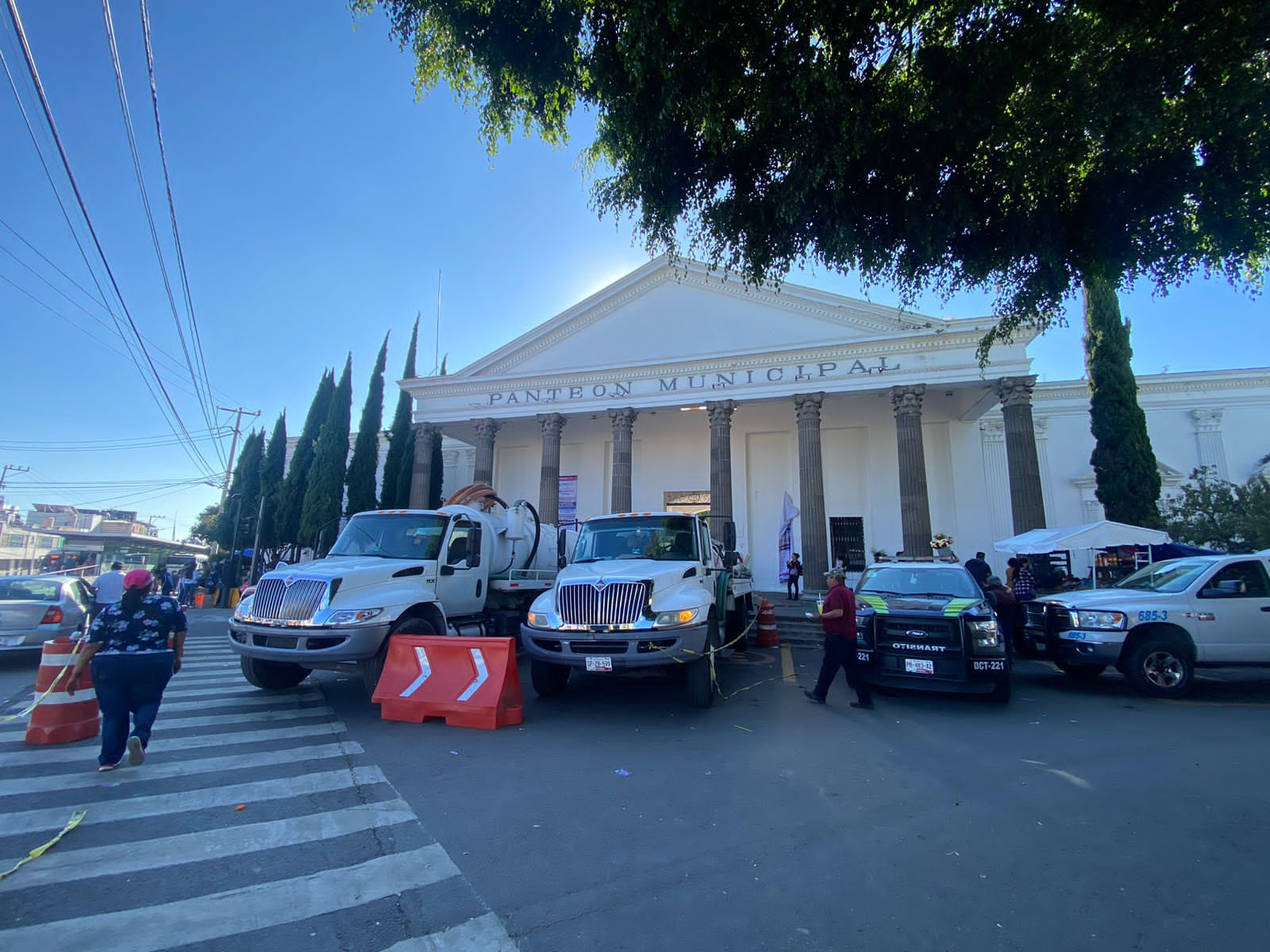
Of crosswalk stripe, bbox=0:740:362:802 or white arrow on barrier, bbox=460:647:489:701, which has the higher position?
white arrow on barrier, bbox=460:647:489:701

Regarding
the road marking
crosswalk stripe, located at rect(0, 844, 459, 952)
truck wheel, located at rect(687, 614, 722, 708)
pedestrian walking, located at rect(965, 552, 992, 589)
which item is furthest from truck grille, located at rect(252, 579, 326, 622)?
pedestrian walking, located at rect(965, 552, 992, 589)

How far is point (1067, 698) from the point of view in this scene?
8.56 m

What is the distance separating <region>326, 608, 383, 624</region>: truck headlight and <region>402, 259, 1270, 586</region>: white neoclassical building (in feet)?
53.7

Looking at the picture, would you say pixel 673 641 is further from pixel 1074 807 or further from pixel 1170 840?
pixel 1170 840

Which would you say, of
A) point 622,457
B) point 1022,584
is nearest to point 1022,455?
point 1022,584

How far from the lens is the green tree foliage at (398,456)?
101 ft

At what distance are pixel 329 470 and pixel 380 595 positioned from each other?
2485 cm

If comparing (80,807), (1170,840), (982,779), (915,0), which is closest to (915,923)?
(1170,840)

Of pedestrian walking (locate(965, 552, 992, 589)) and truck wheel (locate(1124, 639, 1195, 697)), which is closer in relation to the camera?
truck wheel (locate(1124, 639, 1195, 697))

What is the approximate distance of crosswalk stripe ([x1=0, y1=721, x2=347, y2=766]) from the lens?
547 cm

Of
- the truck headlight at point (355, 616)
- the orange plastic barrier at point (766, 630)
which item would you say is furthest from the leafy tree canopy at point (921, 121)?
the orange plastic barrier at point (766, 630)

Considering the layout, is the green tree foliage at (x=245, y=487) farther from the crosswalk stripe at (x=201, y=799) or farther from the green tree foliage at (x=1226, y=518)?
the green tree foliage at (x=1226, y=518)

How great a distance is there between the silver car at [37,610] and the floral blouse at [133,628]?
6.31 meters

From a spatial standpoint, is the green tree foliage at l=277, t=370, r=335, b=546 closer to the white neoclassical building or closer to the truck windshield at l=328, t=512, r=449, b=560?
the white neoclassical building
